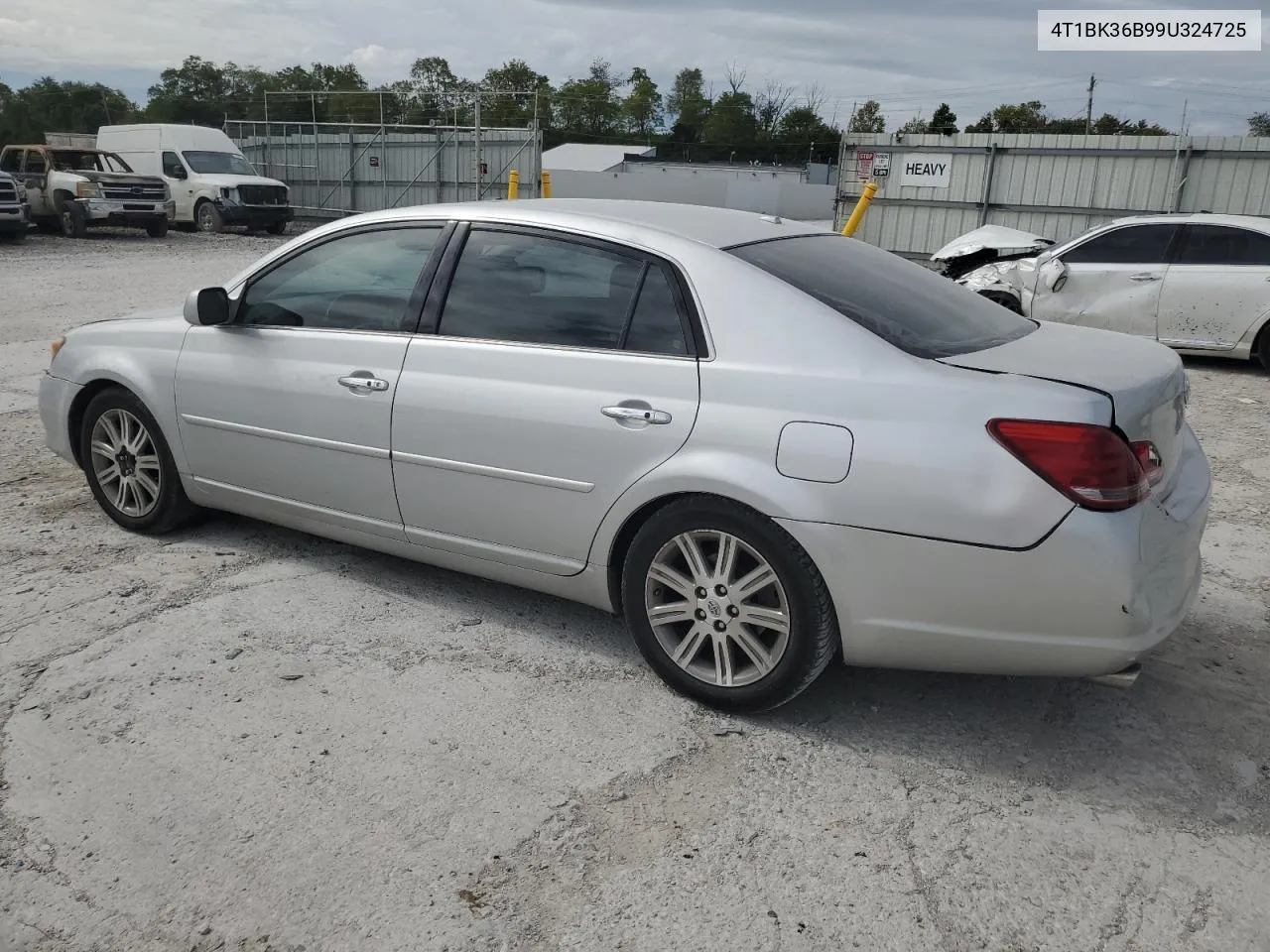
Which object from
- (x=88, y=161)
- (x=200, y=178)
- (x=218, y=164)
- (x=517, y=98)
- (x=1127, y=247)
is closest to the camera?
(x=1127, y=247)

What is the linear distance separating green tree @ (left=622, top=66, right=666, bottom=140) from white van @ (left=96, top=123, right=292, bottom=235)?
6276 cm

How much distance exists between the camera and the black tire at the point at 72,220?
21688mm

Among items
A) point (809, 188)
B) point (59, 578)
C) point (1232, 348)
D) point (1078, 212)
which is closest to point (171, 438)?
point (59, 578)

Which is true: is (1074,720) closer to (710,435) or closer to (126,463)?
(710,435)

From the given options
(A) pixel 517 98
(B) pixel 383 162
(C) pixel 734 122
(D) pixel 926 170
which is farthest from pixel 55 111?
(D) pixel 926 170

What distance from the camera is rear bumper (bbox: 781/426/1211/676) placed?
2.72m

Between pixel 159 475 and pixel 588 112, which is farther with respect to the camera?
pixel 588 112

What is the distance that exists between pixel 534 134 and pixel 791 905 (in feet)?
81.0

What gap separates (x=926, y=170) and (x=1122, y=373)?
15.1m

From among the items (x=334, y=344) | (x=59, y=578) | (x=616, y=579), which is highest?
(x=334, y=344)

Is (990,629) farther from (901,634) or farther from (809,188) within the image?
(809,188)

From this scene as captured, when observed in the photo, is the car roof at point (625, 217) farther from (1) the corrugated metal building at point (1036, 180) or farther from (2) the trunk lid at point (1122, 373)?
(1) the corrugated metal building at point (1036, 180)

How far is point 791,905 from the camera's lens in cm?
245

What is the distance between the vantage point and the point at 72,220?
21.9 m
